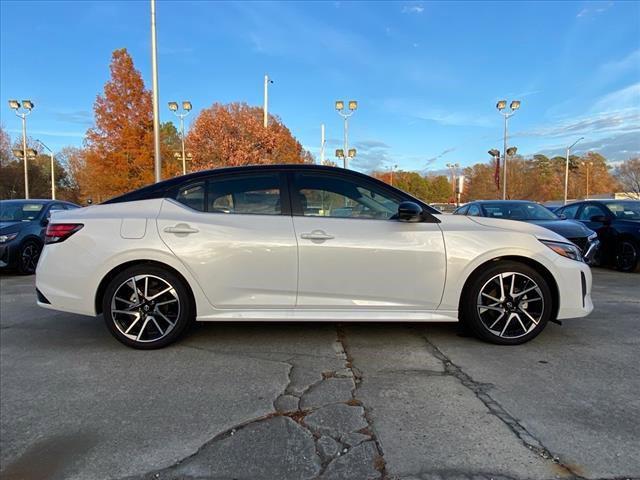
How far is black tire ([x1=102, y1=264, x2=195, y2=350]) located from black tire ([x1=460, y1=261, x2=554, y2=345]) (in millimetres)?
2551

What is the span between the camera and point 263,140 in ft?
84.3

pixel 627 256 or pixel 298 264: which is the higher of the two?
pixel 298 264

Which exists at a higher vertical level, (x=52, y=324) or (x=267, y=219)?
(x=267, y=219)

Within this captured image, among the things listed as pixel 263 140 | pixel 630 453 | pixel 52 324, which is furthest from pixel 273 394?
pixel 263 140

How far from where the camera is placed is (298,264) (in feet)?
13.0

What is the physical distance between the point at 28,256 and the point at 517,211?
990 cm

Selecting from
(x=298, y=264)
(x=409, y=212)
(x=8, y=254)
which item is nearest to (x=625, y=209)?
(x=409, y=212)

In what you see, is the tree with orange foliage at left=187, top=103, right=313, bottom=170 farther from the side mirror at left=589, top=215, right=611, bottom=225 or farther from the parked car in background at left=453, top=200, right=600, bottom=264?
the side mirror at left=589, top=215, right=611, bottom=225

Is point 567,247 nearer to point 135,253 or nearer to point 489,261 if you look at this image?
point 489,261

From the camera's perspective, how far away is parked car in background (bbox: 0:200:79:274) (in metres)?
8.70

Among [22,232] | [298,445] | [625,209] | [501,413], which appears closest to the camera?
[298,445]

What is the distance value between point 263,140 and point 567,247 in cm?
2292

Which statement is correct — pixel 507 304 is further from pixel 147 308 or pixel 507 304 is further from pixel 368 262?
pixel 147 308

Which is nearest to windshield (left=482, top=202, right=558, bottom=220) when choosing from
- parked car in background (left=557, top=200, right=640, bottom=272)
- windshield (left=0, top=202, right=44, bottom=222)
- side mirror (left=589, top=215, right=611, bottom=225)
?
side mirror (left=589, top=215, right=611, bottom=225)
